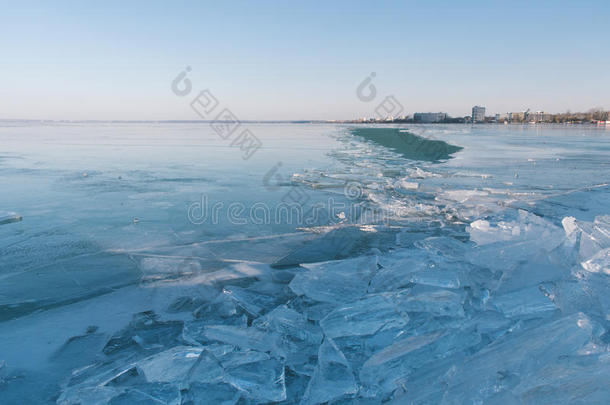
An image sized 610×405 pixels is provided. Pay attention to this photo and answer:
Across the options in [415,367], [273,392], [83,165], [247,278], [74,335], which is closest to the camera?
[273,392]

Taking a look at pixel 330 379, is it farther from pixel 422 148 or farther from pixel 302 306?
pixel 422 148

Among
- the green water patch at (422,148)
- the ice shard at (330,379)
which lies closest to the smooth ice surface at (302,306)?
the ice shard at (330,379)

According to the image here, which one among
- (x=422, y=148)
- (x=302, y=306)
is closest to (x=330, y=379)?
(x=302, y=306)

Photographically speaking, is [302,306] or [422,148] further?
[422,148]

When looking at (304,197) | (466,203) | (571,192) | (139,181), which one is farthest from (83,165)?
(571,192)

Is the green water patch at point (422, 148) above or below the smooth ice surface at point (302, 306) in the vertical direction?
above

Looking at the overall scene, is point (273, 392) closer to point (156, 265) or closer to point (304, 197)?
point (156, 265)

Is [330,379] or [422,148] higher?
[422,148]

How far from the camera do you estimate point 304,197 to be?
5.18 metres

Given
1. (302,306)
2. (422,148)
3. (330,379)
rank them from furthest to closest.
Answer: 1. (422,148)
2. (302,306)
3. (330,379)

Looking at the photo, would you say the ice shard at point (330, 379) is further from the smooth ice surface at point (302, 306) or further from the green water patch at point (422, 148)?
the green water patch at point (422, 148)

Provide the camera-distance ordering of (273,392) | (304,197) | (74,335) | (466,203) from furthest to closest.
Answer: (304,197), (466,203), (74,335), (273,392)

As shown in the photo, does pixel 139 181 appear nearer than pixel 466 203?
No

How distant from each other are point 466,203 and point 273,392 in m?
4.18
